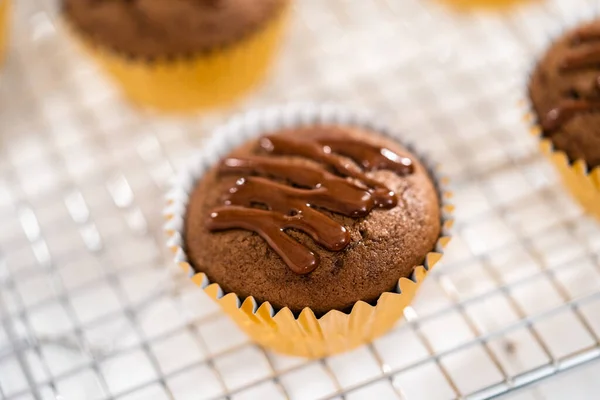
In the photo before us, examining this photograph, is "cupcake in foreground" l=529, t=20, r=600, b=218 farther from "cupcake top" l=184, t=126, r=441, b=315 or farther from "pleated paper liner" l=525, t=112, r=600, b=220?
"cupcake top" l=184, t=126, r=441, b=315

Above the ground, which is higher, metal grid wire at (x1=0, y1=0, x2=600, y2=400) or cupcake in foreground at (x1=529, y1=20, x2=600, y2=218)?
cupcake in foreground at (x1=529, y1=20, x2=600, y2=218)

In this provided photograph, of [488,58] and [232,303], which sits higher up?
[488,58]

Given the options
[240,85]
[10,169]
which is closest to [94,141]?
[10,169]

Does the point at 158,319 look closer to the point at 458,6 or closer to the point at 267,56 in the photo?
the point at 267,56

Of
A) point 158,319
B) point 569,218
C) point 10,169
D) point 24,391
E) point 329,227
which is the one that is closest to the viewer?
point 329,227

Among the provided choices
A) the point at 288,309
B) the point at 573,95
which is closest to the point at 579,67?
the point at 573,95

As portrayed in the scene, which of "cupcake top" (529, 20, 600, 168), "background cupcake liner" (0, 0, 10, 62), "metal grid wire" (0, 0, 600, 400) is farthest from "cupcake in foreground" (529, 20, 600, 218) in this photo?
"background cupcake liner" (0, 0, 10, 62)

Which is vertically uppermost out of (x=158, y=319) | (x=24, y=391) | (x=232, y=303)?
(x=232, y=303)

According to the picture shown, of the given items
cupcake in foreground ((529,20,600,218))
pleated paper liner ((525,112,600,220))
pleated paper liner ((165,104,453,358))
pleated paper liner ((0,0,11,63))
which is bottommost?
pleated paper liner ((0,0,11,63))
